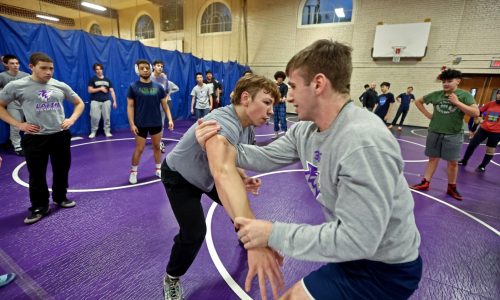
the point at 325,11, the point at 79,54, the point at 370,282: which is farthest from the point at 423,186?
the point at 325,11

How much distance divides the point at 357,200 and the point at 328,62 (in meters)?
0.64

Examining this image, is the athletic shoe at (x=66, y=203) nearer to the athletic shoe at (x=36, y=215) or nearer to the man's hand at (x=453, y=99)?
the athletic shoe at (x=36, y=215)

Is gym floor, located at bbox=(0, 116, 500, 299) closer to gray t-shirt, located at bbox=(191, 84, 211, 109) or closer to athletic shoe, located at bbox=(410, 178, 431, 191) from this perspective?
athletic shoe, located at bbox=(410, 178, 431, 191)

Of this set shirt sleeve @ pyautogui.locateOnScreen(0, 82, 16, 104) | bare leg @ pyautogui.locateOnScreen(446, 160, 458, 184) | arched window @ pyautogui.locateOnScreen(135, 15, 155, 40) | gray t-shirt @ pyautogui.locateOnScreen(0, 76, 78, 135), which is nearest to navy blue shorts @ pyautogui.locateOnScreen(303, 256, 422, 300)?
gray t-shirt @ pyautogui.locateOnScreen(0, 76, 78, 135)

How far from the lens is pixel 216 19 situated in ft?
62.8

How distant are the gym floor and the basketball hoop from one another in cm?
1154

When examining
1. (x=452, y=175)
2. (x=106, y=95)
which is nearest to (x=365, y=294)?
(x=452, y=175)

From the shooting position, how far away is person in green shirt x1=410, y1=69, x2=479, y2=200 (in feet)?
13.8

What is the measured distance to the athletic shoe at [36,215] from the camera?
3.36 meters

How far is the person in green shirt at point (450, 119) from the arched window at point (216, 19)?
680 inches

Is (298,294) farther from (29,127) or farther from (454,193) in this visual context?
(454,193)

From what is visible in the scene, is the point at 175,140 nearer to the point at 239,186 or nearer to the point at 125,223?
the point at 125,223

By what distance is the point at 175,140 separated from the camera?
27.4 feet

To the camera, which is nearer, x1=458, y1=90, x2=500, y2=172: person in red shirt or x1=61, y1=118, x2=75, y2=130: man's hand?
x1=61, y1=118, x2=75, y2=130: man's hand
